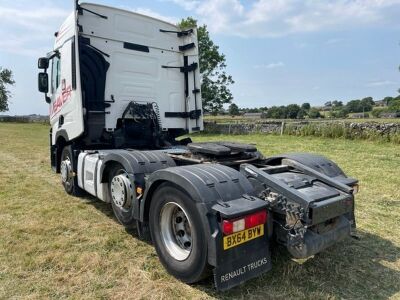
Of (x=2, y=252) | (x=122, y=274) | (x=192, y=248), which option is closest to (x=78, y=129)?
(x=2, y=252)

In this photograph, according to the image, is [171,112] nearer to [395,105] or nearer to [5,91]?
[395,105]

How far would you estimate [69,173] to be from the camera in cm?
652

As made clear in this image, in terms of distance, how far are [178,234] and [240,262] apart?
0.81 meters

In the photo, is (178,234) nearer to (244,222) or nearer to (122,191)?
(244,222)

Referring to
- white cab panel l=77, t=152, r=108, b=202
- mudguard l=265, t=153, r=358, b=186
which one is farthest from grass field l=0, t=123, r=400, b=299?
mudguard l=265, t=153, r=358, b=186

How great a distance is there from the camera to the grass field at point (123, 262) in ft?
10.3

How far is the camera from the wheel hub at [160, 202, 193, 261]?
134 inches

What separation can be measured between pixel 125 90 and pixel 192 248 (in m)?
4.02

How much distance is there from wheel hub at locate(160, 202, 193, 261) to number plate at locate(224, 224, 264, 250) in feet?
2.00

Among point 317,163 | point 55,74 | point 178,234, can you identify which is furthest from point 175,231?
point 55,74

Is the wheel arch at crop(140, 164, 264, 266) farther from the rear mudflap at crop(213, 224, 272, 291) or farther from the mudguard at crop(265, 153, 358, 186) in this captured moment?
the mudguard at crop(265, 153, 358, 186)

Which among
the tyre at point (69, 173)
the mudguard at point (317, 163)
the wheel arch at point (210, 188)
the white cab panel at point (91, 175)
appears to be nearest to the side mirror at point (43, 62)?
the tyre at point (69, 173)

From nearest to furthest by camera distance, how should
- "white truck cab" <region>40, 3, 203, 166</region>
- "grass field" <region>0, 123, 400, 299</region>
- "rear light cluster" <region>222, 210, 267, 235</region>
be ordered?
"rear light cluster" <region>222, 210, 267, 235</region>, "grass field" <region>0, 123, 400, 299</region>, "white truck cab" <region>40, 3, 203, 166</region>

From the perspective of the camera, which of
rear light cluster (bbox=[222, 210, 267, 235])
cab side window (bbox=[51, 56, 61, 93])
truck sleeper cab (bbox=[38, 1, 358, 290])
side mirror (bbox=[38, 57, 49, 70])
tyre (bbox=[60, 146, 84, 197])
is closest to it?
rear light cluster (bbox=[222, 210, 267, 235])
